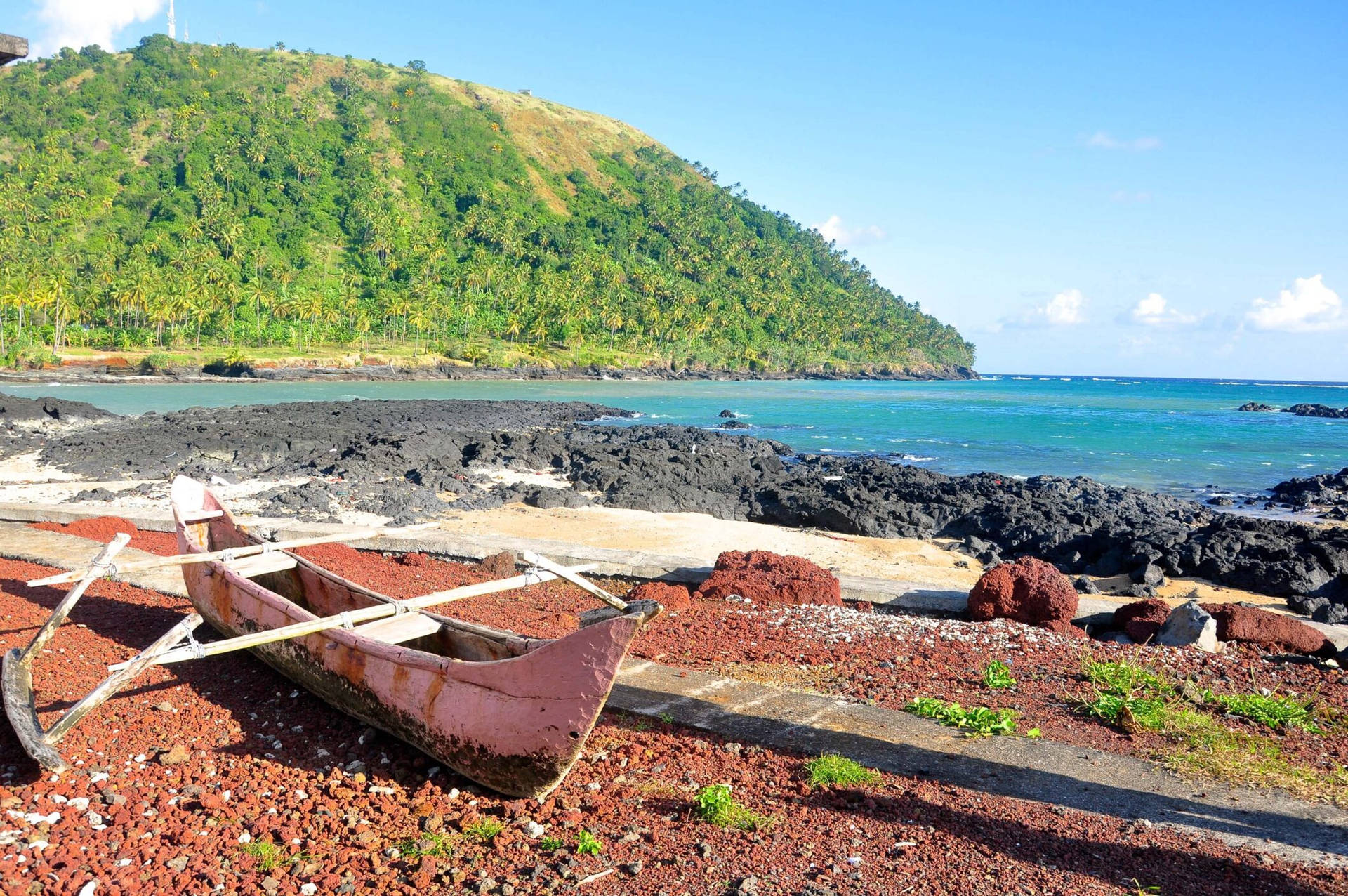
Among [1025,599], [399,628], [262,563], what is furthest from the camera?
[1025,599]

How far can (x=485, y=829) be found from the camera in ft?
15.3

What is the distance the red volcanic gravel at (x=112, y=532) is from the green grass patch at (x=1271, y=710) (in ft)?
38.5

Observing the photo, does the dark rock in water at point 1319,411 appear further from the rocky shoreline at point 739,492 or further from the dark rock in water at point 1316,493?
the rocky shoreline at point 739,492

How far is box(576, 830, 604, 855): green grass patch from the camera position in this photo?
4.42 meters

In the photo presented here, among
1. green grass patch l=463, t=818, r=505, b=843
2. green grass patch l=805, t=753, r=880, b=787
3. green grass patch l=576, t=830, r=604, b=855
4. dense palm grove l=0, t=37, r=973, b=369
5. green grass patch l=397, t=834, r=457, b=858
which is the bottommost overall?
green grass patch l=397, t=834, r=457, b=858

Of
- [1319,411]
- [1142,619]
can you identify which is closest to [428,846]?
[1142,619]

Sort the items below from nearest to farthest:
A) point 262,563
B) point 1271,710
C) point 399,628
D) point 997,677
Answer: point 399,628
point 1271,710
point 997,677
point 262,563

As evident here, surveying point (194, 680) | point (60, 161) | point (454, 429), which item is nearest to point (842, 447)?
point (454, 429)

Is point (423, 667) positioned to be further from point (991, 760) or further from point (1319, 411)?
point (1319, 411)

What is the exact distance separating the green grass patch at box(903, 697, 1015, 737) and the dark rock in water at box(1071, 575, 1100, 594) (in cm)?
714

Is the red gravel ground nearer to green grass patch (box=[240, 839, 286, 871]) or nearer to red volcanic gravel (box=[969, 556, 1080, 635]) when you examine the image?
green grass patch (box=[240, 839, 286, 871])

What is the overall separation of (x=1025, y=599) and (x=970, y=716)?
125 inches

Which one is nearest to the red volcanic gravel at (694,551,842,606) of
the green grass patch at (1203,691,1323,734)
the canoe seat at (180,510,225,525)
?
the green grass patch at (1203,691,1323,734)

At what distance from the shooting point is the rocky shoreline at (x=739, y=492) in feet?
47.9
